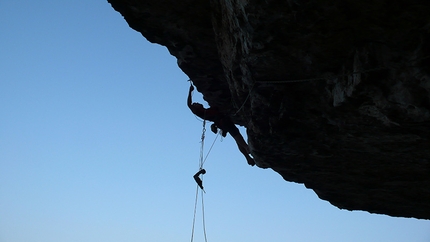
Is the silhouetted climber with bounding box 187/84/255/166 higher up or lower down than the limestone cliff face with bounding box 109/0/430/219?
higher up

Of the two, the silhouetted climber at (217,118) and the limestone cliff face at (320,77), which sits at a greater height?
the silhouetted climber at (217,118)

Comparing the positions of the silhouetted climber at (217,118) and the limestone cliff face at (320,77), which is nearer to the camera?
the limestone cliff face at (320,77)

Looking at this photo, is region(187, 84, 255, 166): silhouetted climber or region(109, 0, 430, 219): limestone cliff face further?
region(187, 84, 255, 166): silhouetted climber

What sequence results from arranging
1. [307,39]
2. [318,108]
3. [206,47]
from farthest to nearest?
1. [206,47]
2. [318,108]
3. [307,39]

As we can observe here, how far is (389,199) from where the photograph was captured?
980cm

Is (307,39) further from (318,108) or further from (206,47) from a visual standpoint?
(206,47)

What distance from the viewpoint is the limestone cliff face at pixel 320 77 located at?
4.68 m

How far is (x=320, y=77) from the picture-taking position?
5.86 metres

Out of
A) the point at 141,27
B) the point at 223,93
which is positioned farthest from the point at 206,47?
the point at 223,93

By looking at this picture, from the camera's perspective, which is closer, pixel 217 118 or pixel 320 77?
pixel 320 77

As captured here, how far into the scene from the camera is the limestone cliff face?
15.4ft

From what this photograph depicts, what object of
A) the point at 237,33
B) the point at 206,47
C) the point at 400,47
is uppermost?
the point at 206,47

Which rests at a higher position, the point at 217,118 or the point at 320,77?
the point at 217,118

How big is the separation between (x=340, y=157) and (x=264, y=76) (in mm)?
2780
